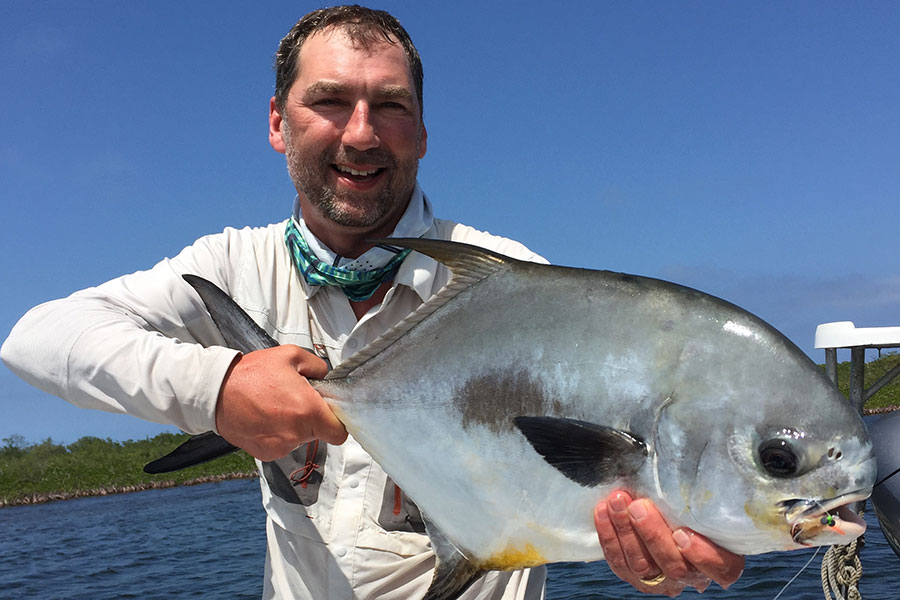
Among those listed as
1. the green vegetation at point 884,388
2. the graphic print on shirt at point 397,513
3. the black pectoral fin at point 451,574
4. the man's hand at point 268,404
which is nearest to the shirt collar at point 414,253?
the graphic print on shirt at point 397,513

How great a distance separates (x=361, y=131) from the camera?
2.52m

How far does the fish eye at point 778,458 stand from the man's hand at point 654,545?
0.23 meters

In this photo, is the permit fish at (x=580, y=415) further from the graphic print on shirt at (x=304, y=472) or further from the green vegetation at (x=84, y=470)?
the green vegetation at (x=84, y=470)

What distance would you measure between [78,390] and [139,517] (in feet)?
87.6

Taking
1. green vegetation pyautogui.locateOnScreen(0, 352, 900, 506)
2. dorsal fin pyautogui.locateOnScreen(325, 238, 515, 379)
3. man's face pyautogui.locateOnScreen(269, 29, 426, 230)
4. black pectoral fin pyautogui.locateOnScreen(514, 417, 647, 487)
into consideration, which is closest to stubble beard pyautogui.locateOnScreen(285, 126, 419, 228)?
man's face pyautogui.locateOnScreen(269, 29, 426, 230)

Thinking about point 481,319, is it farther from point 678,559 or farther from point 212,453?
point 212,453

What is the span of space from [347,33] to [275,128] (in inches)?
20.3

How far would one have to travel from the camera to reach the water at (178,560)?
11.3 meters

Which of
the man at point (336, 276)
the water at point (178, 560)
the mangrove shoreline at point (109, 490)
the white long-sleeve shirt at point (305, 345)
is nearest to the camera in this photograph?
the white long-sleeve shirt at point (305, 345)

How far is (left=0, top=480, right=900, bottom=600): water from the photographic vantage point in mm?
11258

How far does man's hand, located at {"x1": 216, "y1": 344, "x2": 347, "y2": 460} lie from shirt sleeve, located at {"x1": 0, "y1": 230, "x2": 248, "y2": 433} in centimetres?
4

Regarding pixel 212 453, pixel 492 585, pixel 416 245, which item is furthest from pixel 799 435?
pixel 212 453

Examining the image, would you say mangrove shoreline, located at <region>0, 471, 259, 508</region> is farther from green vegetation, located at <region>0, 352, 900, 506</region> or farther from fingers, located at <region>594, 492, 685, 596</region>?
fingers, located at <region>594, 492, 685, 596</region>

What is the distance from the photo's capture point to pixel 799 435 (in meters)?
1.67
